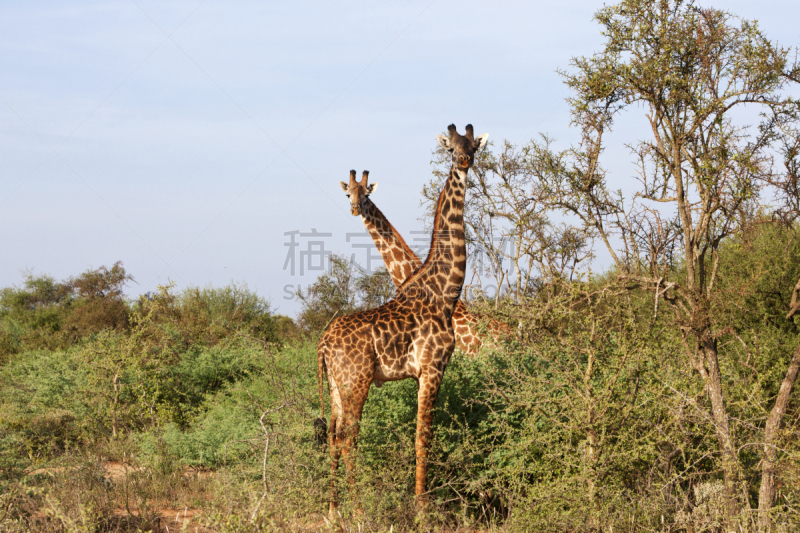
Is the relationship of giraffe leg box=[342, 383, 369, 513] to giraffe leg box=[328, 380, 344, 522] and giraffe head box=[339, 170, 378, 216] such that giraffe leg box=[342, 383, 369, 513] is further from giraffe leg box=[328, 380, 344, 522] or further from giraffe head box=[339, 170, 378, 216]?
giraffe head box=[339, 170, 378, 216]

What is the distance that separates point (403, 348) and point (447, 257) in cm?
113

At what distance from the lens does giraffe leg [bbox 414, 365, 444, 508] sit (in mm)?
5871

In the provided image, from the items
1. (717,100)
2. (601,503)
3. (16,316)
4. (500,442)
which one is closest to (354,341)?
(500,442)

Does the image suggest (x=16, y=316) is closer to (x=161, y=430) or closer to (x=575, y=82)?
(x=161, y=430)

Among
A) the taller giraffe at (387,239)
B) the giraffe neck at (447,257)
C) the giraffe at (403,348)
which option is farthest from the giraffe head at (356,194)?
the giraffe at (403,348)

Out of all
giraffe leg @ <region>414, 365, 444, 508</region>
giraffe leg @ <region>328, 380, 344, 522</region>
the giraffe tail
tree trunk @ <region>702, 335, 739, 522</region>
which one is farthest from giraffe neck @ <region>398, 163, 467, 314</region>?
tree trunk @ <region>702, 335, 739, 522</region>

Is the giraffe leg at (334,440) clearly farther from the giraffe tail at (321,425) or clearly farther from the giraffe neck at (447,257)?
the giraffe neck at (447,257)

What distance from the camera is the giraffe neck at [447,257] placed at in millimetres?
6605

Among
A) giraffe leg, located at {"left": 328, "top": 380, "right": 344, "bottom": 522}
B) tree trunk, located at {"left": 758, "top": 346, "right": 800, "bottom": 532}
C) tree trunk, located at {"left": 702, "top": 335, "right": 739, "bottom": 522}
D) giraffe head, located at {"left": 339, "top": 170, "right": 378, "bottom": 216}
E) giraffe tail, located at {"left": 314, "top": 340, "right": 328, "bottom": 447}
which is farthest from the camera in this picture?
giraffe head, located at {"left": 339, "top": 170, "right": 378, "bottom": 216}

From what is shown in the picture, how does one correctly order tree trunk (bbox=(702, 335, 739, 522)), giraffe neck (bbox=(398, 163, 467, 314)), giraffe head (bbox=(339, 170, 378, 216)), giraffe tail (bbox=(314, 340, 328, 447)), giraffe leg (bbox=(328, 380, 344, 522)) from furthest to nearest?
giraffe head (bbox=(339, 170, 378, 216)), giraffe neck (bbox=(398, 163, 467, 314)), giraffe tail (bbox=(314, 340, 328, 447)), giraffe leg (bbox=(328, 380, 344, 522)), tree trunk (bbox=(702, 335, 739, 522))

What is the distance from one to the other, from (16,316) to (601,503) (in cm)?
2288

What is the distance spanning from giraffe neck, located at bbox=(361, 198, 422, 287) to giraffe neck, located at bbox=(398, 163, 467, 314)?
6.25 feet

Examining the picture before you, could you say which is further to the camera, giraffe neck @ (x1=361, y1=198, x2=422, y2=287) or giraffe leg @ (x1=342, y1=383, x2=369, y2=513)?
giraffe neck @ (x1=361, y1=198, x2=422, y2=287)

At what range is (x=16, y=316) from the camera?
22609 millimetres
